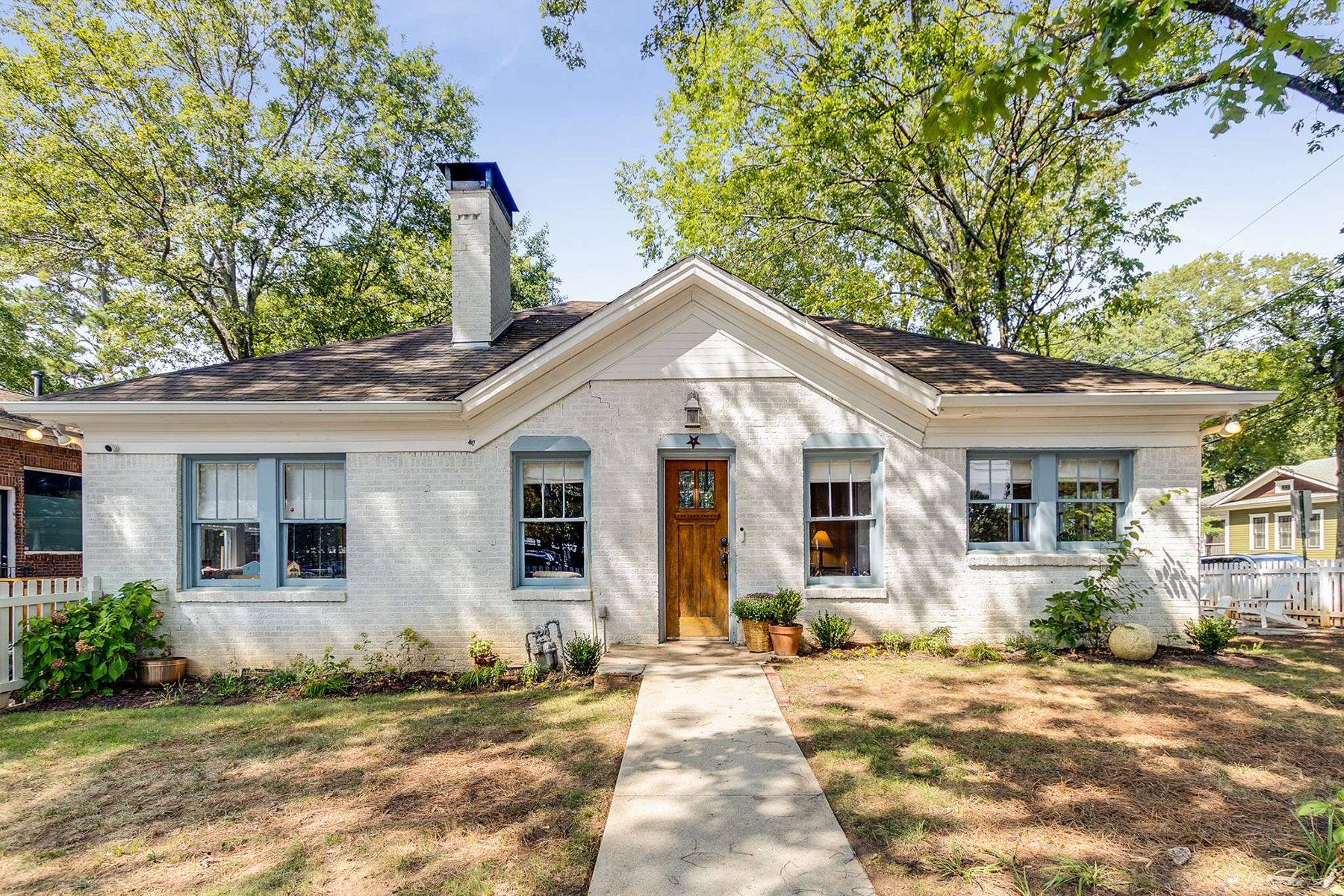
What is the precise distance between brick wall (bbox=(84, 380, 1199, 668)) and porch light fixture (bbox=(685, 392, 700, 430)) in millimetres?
169

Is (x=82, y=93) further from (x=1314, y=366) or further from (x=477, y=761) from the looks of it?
(x=1314, y=366)

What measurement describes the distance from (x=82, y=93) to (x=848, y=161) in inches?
726

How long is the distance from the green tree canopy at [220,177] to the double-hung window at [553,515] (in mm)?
12409

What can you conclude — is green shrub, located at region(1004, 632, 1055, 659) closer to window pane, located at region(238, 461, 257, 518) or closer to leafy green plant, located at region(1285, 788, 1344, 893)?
leafy green plant, located at region(1285, 788, 1344, 893)

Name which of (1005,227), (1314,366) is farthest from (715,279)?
(1314,366)

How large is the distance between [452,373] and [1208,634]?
34.6 ft

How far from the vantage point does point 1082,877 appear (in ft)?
10.4

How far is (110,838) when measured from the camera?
3.91 metres

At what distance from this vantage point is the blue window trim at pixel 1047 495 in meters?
8.27

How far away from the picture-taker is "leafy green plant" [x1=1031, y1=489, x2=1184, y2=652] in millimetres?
7789

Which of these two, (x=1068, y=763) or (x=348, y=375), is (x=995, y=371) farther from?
(x=348, y=375)

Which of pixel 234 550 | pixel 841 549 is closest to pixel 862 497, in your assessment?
pixel 841 549

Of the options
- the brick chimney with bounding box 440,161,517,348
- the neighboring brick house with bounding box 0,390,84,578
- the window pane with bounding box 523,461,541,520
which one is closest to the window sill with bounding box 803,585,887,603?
the window pane with bounding box 523,461,541,520

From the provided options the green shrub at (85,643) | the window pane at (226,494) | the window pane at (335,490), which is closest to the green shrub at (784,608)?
the window pane at (335,490)
